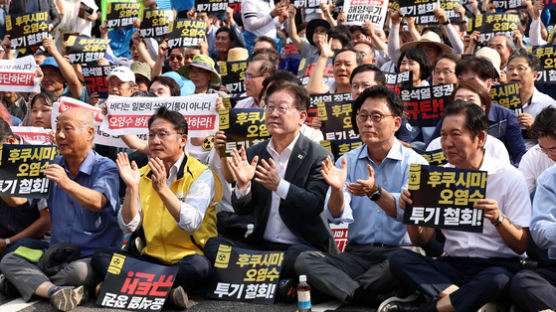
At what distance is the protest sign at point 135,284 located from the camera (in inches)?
224

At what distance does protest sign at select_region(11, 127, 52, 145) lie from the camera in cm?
765

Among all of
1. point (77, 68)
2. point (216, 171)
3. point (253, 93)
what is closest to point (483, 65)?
point (253, 93)

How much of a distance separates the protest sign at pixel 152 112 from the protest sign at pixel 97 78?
2.61 m

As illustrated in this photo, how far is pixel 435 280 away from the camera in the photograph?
16.8 feet

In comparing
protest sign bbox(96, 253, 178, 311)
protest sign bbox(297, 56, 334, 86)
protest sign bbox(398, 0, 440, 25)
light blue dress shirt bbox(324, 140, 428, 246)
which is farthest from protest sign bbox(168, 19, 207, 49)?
light blue dress shirt bbox(324, 140, 428, 246)

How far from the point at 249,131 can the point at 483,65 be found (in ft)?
8.56

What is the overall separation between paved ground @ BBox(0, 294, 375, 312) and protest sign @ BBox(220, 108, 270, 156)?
1363mm

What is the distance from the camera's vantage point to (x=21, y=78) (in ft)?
29.6

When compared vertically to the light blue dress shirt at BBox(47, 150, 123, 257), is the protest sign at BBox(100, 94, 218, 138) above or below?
above

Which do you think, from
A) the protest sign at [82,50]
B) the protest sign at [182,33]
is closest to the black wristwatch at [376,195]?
the protest sign at [182,33]

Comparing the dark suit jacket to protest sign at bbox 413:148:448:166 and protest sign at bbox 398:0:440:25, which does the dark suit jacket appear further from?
protest sign at bbox 398:0:440:25

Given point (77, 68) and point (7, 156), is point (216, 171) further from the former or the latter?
point (77, 68)

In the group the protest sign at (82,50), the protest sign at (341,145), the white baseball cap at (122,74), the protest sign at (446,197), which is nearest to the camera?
the protest sign at (446,197)

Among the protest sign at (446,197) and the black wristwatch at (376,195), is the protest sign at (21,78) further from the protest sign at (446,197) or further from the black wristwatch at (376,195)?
the protest sign at (446,197)
